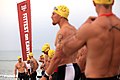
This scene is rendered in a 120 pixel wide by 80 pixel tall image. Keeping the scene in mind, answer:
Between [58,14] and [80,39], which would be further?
[58,14]

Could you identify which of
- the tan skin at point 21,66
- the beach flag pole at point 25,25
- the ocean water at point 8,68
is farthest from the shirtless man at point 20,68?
the ocean water at point 8,68

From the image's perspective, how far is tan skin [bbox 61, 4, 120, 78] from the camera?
2.62 metres

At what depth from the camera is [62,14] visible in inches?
164

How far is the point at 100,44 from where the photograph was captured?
262 centimetres

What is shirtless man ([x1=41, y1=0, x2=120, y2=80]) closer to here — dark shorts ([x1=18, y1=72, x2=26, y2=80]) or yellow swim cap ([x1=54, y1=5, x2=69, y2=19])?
yellow swim cap ([x1=54, y1=5, x2=69, y2=19])

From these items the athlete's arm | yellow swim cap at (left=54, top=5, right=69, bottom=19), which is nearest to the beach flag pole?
yellow swim cap at (left=54, top=5, right=69, bottom=19)

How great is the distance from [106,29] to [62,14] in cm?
156

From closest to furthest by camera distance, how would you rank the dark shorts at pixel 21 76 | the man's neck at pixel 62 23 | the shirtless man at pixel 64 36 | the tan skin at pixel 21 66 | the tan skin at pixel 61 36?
the tan skin at pixel 61 36
the shirtless man at pixel 64 36
the man's neck at pixel 62 23
the tan skin at pixel 21 66
the dark shorts at pixel 21 76

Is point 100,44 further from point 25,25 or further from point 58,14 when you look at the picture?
point 25,25

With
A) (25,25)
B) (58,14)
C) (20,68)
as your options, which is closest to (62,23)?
(58,14)

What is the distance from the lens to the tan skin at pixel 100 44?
262cm

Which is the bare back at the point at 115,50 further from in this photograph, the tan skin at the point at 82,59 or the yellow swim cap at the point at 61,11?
the yellow swim cap at the point at 61,11

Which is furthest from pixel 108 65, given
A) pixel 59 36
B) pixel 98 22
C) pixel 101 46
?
pixel 59 36

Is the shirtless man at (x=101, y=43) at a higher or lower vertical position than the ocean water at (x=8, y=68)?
higher
